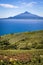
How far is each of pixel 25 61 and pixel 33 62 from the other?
1.39 m

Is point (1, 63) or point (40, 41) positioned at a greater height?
point (1, 63)

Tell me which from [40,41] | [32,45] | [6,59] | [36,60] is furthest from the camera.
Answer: [40,41]

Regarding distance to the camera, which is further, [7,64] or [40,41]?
[40,41]

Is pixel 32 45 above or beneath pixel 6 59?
beneath

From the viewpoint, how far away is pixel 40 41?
78312 millimetres

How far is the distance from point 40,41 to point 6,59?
155 feet

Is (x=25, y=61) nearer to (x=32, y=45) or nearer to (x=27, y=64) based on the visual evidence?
(x=27, y=64)

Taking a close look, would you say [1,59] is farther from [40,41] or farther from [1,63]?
[40,41]

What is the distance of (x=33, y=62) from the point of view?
32.9 m

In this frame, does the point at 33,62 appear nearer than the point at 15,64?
No

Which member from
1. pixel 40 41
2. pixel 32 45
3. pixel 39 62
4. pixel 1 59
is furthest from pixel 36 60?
pixel 40 41

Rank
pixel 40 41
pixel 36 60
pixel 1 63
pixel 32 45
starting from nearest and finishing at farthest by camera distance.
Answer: pixel 1 63
pixel 36 60
pixel 32 45
pixel 40 41

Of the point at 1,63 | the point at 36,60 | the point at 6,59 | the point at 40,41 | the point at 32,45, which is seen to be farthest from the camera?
the point at 40,41

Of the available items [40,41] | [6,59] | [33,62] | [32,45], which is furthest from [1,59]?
[40,41]
